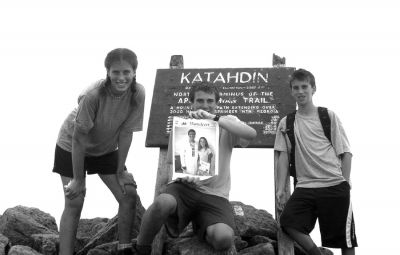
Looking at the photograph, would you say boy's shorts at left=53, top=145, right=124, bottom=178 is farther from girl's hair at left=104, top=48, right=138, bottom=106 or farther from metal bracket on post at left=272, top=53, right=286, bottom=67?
metal bracket on post at left=272, top=53, right=286, bottom=67

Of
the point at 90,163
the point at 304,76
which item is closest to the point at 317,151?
the point at 304,76

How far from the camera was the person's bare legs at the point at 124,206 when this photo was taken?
22.3ft

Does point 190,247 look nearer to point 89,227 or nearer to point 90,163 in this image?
point 90,163

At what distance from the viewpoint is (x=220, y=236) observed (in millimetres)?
5734

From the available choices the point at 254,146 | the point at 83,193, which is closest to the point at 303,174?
the point at 254,146

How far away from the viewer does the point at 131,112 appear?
22.1 feet

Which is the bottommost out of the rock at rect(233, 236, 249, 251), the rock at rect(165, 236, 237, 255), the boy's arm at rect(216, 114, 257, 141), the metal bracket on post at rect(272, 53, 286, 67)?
the rock at rect(233, 236, 249, 251)

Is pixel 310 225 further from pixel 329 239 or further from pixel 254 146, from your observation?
pixel 254 146

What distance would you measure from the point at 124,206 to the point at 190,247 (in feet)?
3.56

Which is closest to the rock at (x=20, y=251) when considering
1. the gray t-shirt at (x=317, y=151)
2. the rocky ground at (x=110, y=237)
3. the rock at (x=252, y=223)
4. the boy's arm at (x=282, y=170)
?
the rocky ground at (x=110, y=237)

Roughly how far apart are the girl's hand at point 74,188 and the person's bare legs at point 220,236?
1.78 metres

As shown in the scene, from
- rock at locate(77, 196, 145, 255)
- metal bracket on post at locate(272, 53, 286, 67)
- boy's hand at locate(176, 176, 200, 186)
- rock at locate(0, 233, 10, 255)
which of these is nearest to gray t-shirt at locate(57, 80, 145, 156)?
boy's hand at locate(176, 176, 200, 186)

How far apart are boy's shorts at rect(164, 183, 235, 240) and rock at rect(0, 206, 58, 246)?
349 cm

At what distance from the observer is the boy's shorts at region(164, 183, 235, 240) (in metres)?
5.97
